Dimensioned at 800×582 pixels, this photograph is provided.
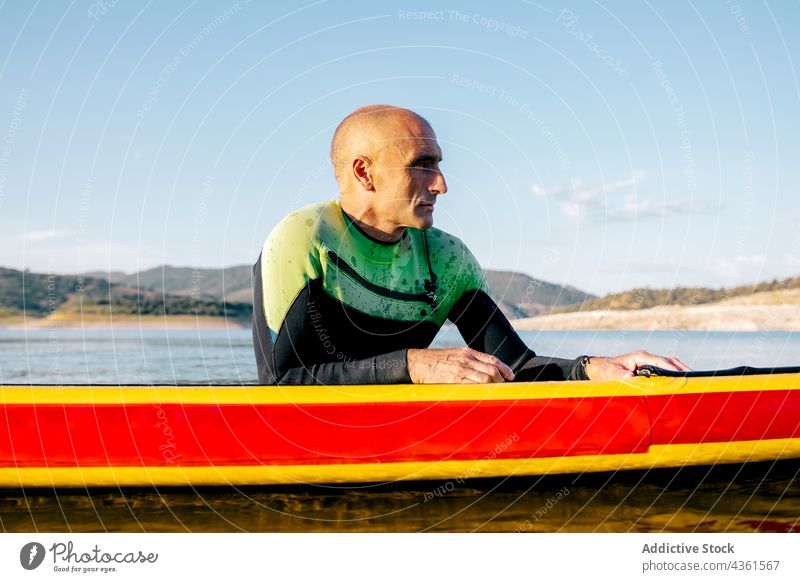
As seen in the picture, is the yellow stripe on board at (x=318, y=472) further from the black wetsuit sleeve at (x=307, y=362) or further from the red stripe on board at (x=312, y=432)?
the black wetsuit sleeve at (x=307, y=362)

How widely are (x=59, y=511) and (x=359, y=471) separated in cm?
130

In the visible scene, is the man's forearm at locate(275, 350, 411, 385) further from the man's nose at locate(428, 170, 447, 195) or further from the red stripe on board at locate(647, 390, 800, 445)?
the red stripe on board at locate(647, 390, 800, 445)

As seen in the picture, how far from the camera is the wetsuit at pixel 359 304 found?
3.16 meters

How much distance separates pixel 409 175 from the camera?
3270mm

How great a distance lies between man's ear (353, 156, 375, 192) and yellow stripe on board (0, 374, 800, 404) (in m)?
0.90

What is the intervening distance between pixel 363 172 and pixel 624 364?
1.48m

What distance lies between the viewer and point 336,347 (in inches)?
132

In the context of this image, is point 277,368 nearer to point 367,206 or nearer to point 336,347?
point 336,347

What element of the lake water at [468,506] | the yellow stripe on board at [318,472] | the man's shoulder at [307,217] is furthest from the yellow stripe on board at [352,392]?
the man's shoulder at [307,217]

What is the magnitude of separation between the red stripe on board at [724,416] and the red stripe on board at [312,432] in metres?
0.10

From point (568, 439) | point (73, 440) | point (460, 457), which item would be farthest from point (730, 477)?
point (73, 440)

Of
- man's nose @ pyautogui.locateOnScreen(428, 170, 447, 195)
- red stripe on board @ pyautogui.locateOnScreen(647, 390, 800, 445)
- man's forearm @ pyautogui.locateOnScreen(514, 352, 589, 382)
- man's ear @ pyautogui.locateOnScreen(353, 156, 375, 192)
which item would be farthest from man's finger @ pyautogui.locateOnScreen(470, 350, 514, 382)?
man's ear @ pyautogui.locateOnScreen(353, 156, 375, 192)

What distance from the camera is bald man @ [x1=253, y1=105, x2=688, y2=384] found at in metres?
3.14

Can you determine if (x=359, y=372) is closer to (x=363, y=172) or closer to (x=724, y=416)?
(x=363, y=172)
